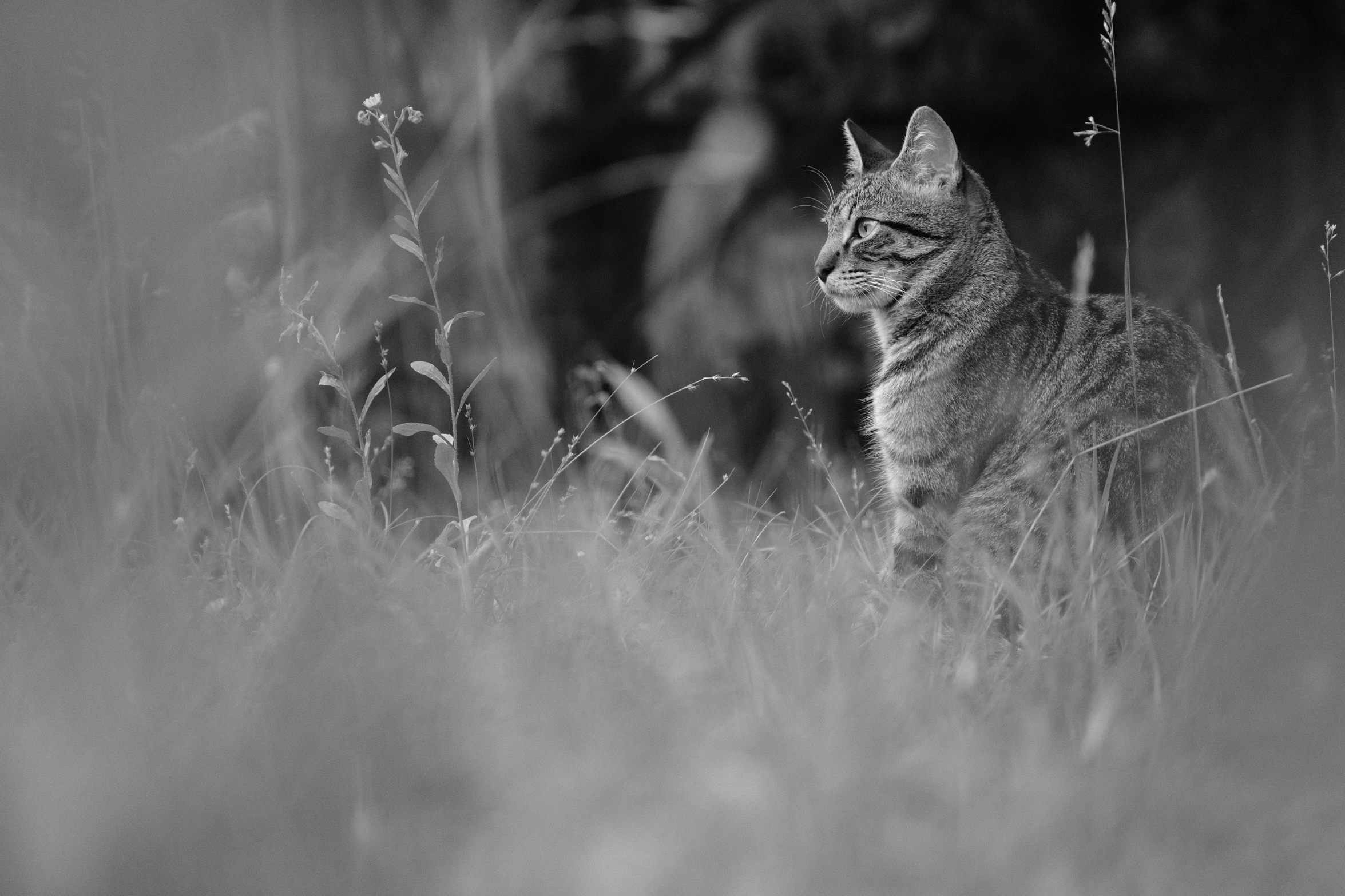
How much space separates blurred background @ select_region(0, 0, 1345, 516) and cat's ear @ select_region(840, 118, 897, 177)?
38 cm

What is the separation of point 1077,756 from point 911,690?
0.25 m

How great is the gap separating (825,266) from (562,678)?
2129 millimetres

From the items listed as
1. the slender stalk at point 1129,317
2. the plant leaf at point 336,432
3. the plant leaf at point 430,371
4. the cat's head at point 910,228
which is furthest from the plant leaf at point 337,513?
the cat's head at point 910,228

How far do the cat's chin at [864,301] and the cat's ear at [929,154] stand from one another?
363 millimetres

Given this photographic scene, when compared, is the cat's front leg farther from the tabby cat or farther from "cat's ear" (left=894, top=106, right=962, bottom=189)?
"cat's ear" (left=894, top=106, right=962, bottom=189)

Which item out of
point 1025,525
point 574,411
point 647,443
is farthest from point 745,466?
point 1025,525

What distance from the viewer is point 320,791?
129 cm

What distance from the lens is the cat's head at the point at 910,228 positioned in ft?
10.6

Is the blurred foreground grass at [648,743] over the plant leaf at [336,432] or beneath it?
beneath

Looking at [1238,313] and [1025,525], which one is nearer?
[1025,525]

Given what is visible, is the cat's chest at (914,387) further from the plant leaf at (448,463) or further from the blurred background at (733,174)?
the plant leaf at (448,463)

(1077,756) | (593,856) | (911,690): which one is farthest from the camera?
(911,690)

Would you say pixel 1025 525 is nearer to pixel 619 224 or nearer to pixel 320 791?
pixel 320 791

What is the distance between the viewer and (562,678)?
4.99ft
